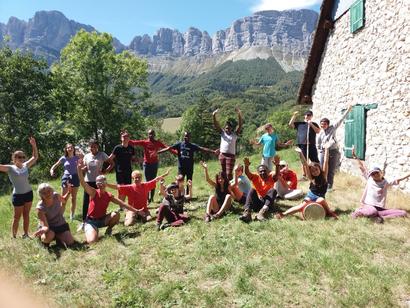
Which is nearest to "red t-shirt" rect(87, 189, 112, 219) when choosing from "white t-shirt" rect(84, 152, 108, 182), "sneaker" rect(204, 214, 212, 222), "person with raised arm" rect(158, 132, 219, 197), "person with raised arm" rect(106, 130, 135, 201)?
"white t-shirt" rect(84, 152, 108, 182)

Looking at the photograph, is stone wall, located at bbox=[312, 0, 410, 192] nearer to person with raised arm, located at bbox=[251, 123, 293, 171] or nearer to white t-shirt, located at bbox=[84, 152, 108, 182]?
person with raised arm, located at bbox=[251, 123, 293, 171]

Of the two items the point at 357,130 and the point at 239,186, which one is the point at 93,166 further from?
the point at 357,130

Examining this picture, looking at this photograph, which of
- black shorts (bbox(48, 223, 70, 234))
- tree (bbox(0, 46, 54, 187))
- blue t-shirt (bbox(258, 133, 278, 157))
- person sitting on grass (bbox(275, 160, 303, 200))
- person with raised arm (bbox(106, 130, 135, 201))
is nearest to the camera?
black shorts (bbox(48, 223, 70, 234))

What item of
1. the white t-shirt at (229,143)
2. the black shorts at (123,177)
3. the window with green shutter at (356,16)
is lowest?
the black shorts at (123,177)

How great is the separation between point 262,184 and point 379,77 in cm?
478

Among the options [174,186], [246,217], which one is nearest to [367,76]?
[246,217]

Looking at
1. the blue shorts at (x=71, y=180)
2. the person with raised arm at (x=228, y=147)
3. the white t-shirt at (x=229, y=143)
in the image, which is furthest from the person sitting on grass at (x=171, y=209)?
the blue shorts at (x=71, y=180)

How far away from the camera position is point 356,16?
433 inches

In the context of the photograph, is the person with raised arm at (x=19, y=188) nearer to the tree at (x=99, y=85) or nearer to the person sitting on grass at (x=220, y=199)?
Result: the person sitting on grass at (x=220, y=199)

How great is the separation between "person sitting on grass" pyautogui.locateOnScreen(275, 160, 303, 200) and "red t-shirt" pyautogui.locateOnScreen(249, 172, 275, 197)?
593 millimetres

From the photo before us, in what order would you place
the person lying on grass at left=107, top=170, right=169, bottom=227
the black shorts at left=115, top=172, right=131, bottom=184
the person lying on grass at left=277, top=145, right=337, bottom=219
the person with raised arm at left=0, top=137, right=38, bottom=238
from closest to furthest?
the person with raised arm at left=0, top=137, right=38, bottom=238 → the person lying on grass at left=277, top=145, right=337, bottom=219 → the person lying on grass at left=107, top=170, right=169, bottom=227 → the black shorts at left=115, top=172, right=131, bottom=184

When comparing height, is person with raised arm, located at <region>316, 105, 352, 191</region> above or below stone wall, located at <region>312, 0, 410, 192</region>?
below

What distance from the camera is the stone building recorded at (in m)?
8.71

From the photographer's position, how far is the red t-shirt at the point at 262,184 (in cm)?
766
